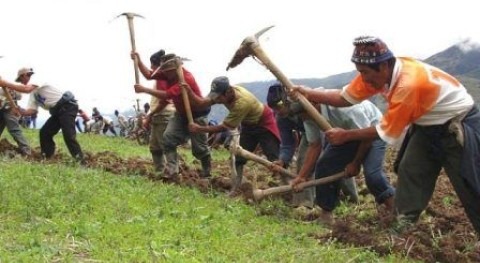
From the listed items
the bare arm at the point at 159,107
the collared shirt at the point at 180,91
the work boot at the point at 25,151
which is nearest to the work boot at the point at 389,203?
the collared shirt at the point at 180,91

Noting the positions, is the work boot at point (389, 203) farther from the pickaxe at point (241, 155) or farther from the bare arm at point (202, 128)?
the bare arm at point (202, 128)

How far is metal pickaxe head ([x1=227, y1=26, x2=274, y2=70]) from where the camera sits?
5852 mm

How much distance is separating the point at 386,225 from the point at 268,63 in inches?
66.9

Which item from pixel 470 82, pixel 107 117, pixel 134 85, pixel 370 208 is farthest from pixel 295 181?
pixel 470 82

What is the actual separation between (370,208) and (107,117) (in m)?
20.0

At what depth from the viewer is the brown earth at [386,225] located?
16.1ft

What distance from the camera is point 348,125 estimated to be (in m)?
5.98

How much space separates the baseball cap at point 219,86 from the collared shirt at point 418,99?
275cm

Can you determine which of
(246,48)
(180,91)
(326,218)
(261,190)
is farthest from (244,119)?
(326,218)

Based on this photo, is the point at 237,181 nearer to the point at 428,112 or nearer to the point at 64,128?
the point at 64,128

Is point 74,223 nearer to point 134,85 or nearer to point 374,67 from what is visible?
point 374,67

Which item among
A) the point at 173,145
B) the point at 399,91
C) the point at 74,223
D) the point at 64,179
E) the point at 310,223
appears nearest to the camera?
the point at 399,91

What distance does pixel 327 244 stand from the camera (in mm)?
4977

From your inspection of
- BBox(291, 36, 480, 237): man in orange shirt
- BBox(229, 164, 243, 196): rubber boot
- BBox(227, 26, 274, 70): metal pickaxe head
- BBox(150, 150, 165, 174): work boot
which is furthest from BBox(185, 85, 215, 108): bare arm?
BBox(291, 36, 480, 237): man in orange shirt
